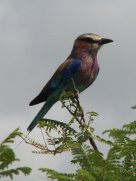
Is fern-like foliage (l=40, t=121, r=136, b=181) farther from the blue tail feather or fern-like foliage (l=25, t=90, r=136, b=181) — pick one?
the blue tail feather

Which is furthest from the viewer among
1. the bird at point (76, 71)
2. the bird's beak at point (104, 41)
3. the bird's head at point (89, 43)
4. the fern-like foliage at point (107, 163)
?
the bird's head at point (89, 43)

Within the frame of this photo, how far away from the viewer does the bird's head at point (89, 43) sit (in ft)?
39.5

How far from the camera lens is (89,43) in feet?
40.3

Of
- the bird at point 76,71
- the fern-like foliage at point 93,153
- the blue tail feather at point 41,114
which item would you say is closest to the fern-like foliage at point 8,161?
the fern-like foliage at point 93,153

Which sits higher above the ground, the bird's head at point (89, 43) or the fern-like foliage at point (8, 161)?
the bird's head at point (89, 43)

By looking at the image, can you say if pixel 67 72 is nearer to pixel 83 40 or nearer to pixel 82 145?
pixel 83 40

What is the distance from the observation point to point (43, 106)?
11258 millimetres

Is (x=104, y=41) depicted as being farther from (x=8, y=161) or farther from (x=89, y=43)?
(x=8, y=161)

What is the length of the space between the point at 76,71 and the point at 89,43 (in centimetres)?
99

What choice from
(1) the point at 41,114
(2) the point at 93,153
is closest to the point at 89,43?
(1) the point at 41,114

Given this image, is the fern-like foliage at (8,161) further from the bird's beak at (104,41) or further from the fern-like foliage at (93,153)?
the bird's beak at (104,41)

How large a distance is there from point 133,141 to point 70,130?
143cm

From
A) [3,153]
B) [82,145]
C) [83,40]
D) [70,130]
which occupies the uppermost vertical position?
[83,40]

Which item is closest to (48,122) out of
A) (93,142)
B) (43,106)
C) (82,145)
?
(93,142)
